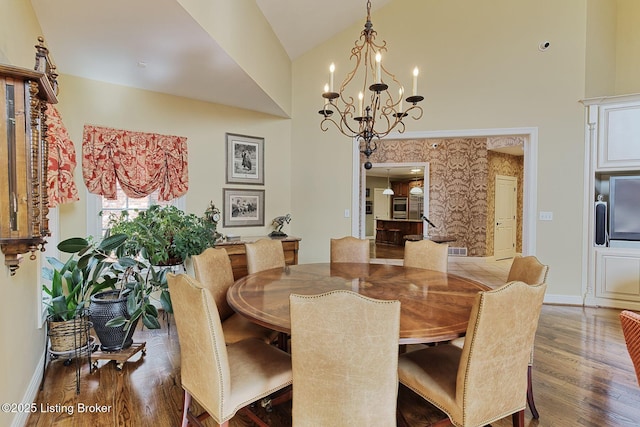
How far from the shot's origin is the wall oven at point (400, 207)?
1213 cm

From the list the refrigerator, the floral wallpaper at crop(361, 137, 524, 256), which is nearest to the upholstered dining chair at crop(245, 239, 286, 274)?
the floral wallpaper at crop(361, 137, 524, 256)

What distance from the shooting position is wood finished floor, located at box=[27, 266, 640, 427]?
1975 mm

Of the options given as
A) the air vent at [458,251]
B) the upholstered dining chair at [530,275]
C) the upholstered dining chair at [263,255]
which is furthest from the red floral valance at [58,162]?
the air vent at [458,251]

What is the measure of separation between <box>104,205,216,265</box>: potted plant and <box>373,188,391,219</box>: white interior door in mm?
9942

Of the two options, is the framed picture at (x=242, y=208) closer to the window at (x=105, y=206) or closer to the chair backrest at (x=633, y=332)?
the window at (x=105, y=206)

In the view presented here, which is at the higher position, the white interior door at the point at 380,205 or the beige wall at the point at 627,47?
the beige wall at the point at 627,47

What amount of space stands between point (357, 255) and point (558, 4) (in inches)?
165

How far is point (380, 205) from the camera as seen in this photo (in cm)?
1273

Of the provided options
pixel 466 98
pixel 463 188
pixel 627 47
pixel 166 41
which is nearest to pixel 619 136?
pixel 627 47

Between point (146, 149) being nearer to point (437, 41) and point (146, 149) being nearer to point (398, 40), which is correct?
point (398, 40)

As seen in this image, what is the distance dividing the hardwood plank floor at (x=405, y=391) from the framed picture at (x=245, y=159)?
2.28 meters

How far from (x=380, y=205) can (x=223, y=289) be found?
35.4 feet

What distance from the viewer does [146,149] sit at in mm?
3820

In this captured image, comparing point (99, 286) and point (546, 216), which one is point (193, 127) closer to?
point (99, 286)
